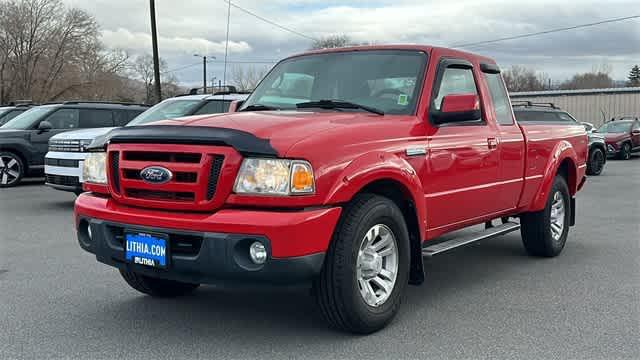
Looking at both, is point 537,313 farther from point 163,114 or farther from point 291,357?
point 163,114

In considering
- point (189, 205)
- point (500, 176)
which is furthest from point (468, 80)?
point (189, 205)

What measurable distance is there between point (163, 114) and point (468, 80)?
21.5 ft

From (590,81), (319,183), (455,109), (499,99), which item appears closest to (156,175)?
(319,183)

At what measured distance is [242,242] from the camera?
A: 388cm

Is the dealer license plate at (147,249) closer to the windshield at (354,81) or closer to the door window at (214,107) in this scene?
the windshield at (354,81)

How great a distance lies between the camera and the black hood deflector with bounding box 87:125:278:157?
13.1 ft

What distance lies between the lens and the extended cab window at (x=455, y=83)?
5.36 metres

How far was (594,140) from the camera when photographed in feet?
62.5

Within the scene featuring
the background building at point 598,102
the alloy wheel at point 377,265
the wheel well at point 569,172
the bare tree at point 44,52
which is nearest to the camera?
the alloy wheel at point 377,265

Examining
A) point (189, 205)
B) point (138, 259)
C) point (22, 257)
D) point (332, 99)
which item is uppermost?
point (332, 99)

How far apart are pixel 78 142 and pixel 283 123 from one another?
7.19 meters

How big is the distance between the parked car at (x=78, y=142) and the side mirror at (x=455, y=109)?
5.36 m

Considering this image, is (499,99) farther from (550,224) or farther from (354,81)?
(354,81)

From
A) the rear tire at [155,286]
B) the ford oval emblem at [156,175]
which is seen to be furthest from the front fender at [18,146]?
the ford oval emblem at [156,175]
